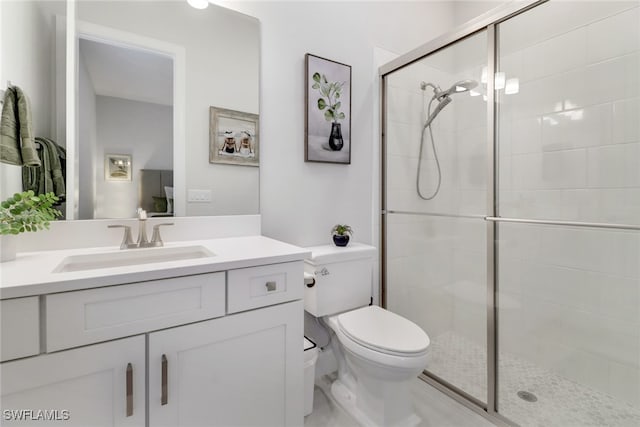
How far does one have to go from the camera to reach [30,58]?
1.14 meters

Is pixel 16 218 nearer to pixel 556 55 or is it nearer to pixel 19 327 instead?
pixel 19 327

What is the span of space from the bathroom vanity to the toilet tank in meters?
0.43

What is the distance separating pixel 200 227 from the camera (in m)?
1.45

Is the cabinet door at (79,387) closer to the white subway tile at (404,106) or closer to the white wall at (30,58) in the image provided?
the white wall at (30,58)

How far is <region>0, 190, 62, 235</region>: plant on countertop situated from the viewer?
93 cm

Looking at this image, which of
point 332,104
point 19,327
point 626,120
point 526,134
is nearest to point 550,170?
point 526,134

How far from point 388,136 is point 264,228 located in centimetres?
109

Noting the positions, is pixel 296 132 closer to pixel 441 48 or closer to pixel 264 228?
pixel 264 228

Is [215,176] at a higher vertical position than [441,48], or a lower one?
lower

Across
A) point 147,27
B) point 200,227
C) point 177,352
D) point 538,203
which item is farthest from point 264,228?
point 538,203

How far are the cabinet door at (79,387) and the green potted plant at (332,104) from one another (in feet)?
4.75

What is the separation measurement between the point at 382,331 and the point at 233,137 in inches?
47.3

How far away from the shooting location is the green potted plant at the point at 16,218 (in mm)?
933

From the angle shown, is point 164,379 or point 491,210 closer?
point 164,379
